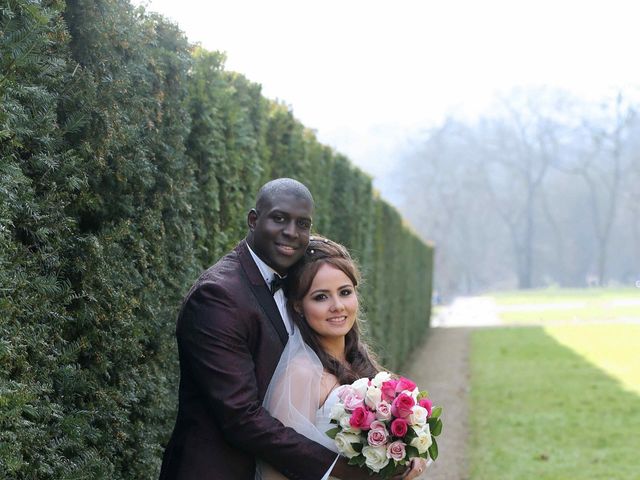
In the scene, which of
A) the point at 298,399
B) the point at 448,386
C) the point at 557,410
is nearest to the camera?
the point at 298,399

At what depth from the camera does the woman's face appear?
3246 mm

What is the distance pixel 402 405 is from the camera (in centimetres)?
286

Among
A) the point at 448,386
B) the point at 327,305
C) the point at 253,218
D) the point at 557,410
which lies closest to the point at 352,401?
the point at 327,305

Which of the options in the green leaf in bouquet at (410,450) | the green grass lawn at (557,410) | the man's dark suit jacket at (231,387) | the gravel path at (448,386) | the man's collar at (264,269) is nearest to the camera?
the man's dark suit jacket at (231,387)

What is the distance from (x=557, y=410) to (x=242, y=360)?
9.15m

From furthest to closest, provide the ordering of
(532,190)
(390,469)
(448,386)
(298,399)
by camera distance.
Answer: (532,190) → (448,386) → (298,399) → (390,469)

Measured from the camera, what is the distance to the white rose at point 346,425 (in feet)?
9.39

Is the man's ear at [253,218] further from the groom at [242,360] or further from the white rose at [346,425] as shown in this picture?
the white rose at [346,425]

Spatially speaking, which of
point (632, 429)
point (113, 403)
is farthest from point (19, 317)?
point (632, 429)

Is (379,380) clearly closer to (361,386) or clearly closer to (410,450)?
(361,386)

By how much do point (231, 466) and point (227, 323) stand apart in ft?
1.70

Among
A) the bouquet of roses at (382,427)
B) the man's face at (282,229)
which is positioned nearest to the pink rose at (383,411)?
the bouquet of roses at (382,427)

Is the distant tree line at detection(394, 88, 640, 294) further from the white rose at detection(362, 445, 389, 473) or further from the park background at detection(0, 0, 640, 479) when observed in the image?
the white rose at detection(362, 445, 389, 473)

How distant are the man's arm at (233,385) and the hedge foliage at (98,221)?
1.72 feet
